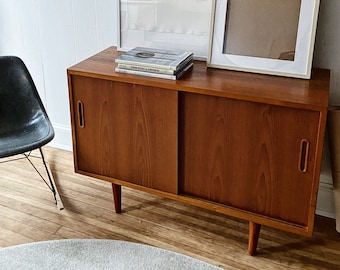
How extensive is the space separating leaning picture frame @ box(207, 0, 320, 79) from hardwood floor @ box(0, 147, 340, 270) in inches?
29.7

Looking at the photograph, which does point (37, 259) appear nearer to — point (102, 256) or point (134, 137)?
point (102, 256)

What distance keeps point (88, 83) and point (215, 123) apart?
1.93ft

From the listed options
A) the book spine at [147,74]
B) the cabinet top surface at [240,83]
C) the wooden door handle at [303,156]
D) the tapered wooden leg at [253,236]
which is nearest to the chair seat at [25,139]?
the cabinet top surface at [240,83]

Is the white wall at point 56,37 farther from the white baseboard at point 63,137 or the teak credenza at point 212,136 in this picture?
the teak credenza at point 212,136

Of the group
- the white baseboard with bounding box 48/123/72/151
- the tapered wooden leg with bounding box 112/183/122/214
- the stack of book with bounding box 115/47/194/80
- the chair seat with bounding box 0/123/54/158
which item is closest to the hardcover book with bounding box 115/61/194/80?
the stack of book with bounding box 115/47/194/80

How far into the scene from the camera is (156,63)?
74.0 inches

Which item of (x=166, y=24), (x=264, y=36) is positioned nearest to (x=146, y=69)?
(x=166, y=24)

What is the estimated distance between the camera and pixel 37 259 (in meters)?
1.93

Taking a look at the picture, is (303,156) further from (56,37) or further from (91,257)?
(56,37)

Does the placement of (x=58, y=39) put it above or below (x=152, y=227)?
above

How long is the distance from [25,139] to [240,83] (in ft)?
3.36

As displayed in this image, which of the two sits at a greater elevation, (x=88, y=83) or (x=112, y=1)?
(x=112, y=1)

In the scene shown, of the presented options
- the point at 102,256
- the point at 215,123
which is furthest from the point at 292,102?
the point at 102,256

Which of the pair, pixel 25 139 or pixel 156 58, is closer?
pixel 156 58
